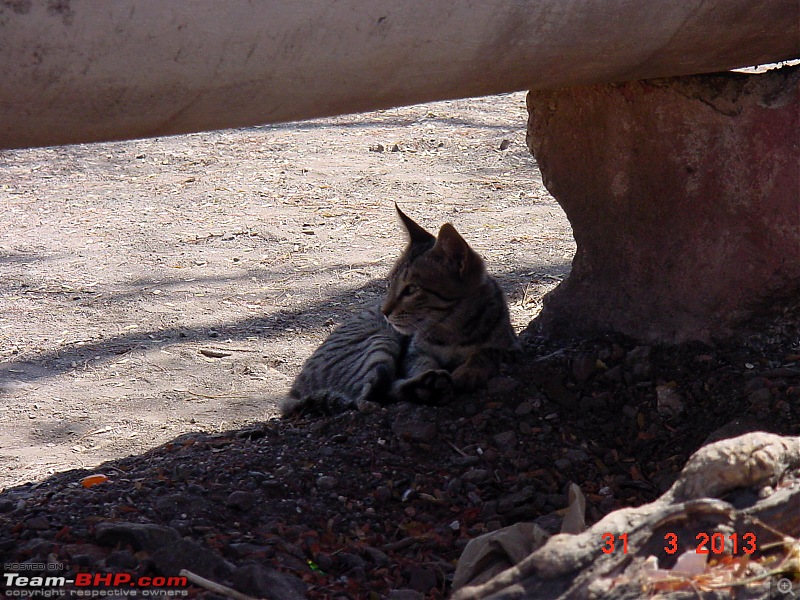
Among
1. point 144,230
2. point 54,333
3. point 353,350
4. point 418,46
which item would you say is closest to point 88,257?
point 144,230

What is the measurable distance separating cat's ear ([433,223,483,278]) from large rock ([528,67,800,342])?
20.5 inches

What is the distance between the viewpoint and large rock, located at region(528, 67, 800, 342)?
3686mm

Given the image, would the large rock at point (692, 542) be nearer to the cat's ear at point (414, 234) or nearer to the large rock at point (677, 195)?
the large rock at point (677, 195)

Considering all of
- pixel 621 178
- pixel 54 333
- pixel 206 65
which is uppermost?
pixel 206 65

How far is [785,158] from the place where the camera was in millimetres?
3641

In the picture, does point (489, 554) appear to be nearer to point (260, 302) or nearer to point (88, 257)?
point (260, 302)

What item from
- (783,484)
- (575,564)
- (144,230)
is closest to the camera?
(575,564)

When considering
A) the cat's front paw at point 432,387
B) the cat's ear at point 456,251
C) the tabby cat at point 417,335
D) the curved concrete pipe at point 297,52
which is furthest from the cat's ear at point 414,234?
the curved concrete pipe at point 297,52

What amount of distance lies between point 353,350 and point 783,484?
298cm

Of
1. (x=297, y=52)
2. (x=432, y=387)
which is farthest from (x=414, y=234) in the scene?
(x=297, y=52)

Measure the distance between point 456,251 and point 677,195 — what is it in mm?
1151

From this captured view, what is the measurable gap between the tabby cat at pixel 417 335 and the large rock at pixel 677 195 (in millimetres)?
466

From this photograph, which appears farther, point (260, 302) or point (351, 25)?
point (260, 302)

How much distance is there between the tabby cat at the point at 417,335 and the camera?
4492 millimetres
